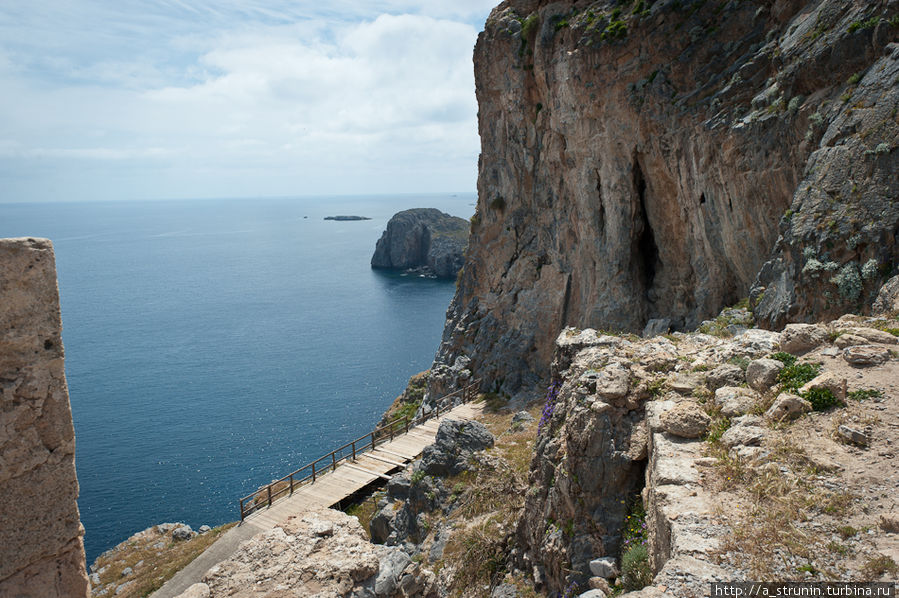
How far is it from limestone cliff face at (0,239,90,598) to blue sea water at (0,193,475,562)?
112ft

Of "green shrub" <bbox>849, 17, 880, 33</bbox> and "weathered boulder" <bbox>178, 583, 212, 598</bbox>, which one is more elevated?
"green shrub" <bbox>849, 17, 880, 33</bbox>

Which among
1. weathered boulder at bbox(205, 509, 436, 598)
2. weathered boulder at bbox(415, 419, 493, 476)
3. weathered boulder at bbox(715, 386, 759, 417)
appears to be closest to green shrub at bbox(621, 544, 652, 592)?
weathered boulder at bbox(715, 386, 759, 417)

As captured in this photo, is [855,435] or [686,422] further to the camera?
[686,422]

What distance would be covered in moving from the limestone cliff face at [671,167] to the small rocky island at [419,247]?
8467 centimetres

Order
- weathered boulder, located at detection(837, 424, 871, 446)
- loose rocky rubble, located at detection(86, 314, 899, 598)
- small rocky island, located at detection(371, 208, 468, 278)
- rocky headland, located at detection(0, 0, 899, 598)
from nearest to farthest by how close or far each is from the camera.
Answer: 1. loose rocky rubble, located at detection(86, 314, 899, 598)
2. rocky headland, located at detection(0, 0, 899, 598)
3. weathered boulder, located at detection(837, 424, 871, 446)
4. small rocky island, located at detection(371, 208, 468, 278)

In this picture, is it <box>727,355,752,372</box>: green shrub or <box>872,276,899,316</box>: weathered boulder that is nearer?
<box>727,355,752,372</box>: green shrub

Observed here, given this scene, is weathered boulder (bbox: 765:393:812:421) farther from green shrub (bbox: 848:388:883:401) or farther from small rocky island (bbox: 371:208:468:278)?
small rocky island (bbox: 371:208:468:278)

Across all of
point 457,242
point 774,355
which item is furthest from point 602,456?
point 457,242

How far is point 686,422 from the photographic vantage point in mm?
8438

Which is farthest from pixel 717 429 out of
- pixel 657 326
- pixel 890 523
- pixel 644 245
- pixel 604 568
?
pixel 644 245

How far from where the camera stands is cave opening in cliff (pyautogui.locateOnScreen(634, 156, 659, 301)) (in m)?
28.2

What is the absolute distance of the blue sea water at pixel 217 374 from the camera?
138 ft

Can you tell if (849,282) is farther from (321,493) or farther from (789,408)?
(321,493)

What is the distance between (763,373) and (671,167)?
61.4 feet
